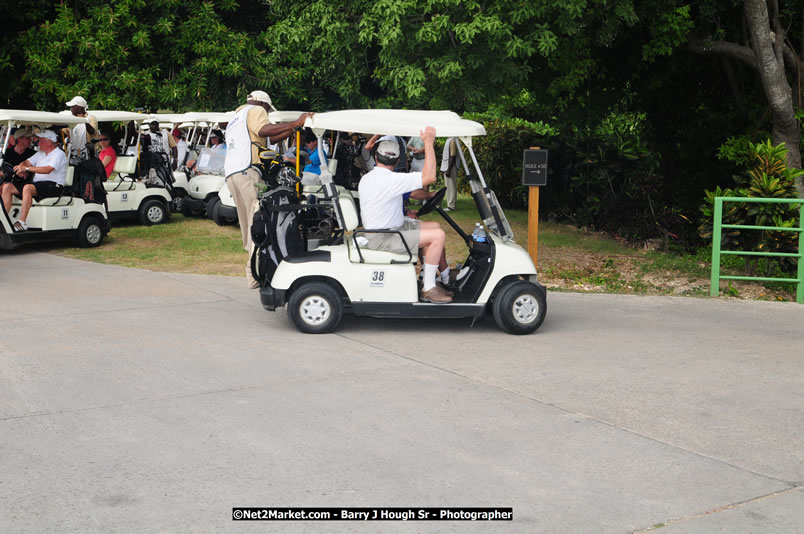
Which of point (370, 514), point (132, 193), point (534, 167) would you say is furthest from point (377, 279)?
point (132, 193)

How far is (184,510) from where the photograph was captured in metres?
4.36

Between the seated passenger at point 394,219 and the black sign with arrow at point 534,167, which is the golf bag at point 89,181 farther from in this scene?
the seated passenger at point 394,219

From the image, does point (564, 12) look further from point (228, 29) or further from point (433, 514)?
point (228, 29)

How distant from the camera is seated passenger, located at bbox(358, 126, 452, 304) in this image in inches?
316

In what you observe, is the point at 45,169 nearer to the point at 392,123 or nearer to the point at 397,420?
the point at 392,123

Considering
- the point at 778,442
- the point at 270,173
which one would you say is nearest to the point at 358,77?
the point at 270,173

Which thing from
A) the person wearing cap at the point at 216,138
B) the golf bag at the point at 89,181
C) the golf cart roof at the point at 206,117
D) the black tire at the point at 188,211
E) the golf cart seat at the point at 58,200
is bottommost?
the black tire at the point at 188,211

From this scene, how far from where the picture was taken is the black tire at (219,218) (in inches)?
633

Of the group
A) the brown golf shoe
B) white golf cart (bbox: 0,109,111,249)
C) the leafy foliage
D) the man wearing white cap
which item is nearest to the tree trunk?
the leafy foliage

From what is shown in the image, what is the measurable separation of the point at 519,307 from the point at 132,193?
987cm

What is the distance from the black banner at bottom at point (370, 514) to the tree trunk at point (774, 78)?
30.9ft

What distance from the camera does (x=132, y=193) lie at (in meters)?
16.2

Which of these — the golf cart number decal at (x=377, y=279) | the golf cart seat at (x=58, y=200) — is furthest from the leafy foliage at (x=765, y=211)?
the golf cart seat at (x=58, y=200)

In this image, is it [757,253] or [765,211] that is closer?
[757,253]
